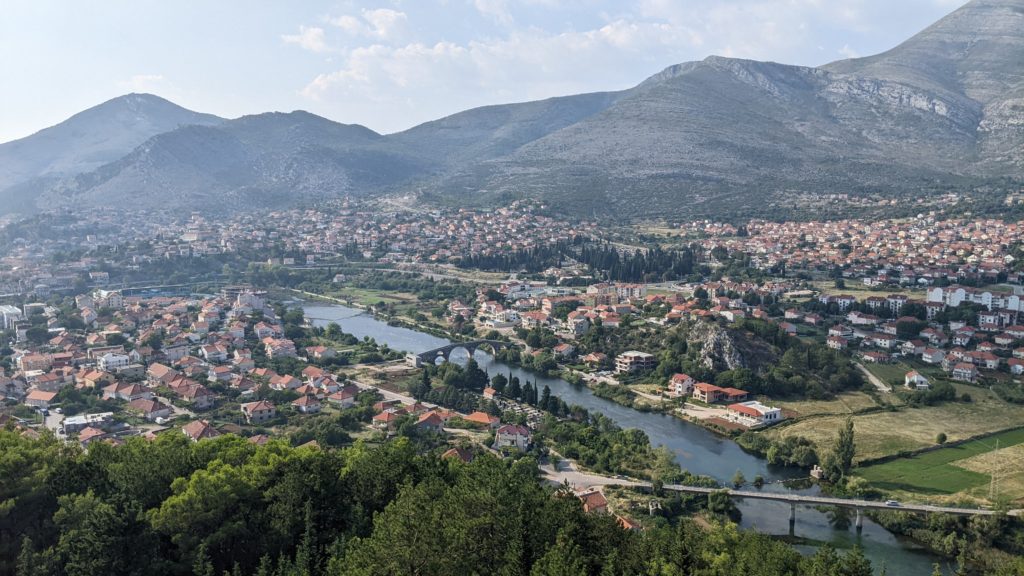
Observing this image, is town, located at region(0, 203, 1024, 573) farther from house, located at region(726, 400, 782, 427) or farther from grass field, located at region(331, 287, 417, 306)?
grass field, located at region(331, 287, 417, 306)

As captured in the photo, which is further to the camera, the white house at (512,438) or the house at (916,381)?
the house at (916,381)

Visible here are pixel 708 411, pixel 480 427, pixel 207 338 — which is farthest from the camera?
pixel 207 338

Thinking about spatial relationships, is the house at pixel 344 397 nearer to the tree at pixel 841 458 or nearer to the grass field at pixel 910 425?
the grass field at pixel 910 425

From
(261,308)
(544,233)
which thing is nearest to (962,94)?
(544,233)

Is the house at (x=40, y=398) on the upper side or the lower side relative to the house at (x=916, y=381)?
upper

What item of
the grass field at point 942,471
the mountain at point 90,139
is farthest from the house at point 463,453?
the mountain at point 90,139

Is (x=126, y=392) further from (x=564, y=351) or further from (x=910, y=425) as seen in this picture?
(x=910, y=425)

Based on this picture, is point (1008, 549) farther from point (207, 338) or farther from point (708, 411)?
point (207, 338)
